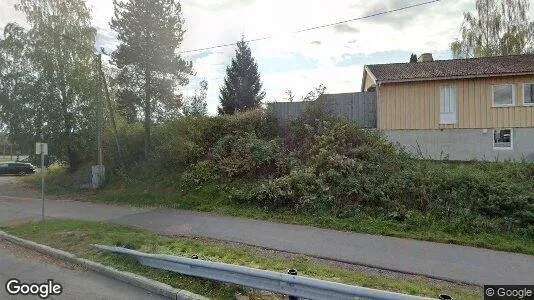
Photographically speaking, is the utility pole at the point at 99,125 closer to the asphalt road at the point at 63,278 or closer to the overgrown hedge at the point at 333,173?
the overgrown hedge at the point at 333,173

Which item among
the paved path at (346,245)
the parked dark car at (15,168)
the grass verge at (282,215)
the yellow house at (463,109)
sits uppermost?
the yellow house at (463,109)

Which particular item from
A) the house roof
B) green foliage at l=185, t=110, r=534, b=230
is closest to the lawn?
green foliage at l=185, t=110, r=534, b=230

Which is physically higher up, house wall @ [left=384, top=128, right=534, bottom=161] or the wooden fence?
the wooden fence

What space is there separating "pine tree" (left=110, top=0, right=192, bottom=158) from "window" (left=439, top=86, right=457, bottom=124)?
1368 cm

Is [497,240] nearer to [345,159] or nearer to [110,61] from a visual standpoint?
[345,159]

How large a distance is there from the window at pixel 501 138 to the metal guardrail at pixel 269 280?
680 inches

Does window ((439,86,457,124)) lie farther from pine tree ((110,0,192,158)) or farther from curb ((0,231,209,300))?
curb ((0,231,209,300))

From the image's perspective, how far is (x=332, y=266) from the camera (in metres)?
6.57

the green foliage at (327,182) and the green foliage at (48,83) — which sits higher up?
the green foliage at (48,83)

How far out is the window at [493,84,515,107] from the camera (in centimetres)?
1734

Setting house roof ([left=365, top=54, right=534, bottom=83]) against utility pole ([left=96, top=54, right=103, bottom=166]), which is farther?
utility pole ([left=96, top=54, right=103, bottom=166])

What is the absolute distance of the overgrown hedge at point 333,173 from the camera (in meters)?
10.0

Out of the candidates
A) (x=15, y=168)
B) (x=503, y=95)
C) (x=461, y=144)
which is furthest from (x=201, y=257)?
(x=15, y=168)

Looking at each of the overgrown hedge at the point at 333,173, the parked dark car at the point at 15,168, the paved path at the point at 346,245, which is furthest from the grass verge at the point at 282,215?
the parked dark car at the point at 15,168
